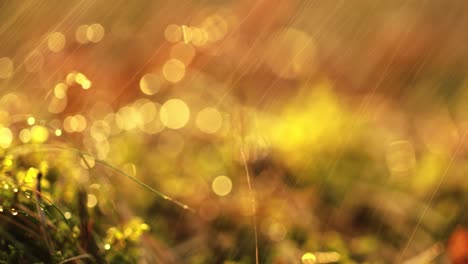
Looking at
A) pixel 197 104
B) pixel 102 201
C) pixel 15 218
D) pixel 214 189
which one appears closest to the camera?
pixel 15 218

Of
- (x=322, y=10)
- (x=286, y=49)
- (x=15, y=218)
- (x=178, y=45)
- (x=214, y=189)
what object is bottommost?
(x=15, y=218)

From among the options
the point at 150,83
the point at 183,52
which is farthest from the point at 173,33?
the point at 150,83

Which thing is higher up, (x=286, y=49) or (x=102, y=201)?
(x=286, y=49)

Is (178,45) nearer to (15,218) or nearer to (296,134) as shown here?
(296,134)

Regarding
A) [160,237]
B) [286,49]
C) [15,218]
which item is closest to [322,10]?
[286,49]

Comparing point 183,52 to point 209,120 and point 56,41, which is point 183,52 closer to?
point 56,41

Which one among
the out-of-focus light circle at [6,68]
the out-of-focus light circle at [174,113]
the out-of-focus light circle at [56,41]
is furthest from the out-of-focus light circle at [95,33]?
the out-of-focus light circle at [174,113]

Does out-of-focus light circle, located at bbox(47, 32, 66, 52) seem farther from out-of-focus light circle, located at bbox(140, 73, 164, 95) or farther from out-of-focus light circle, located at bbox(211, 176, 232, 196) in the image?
out-of-focus light circle, located at bbox(211, 176, 232, 196)
